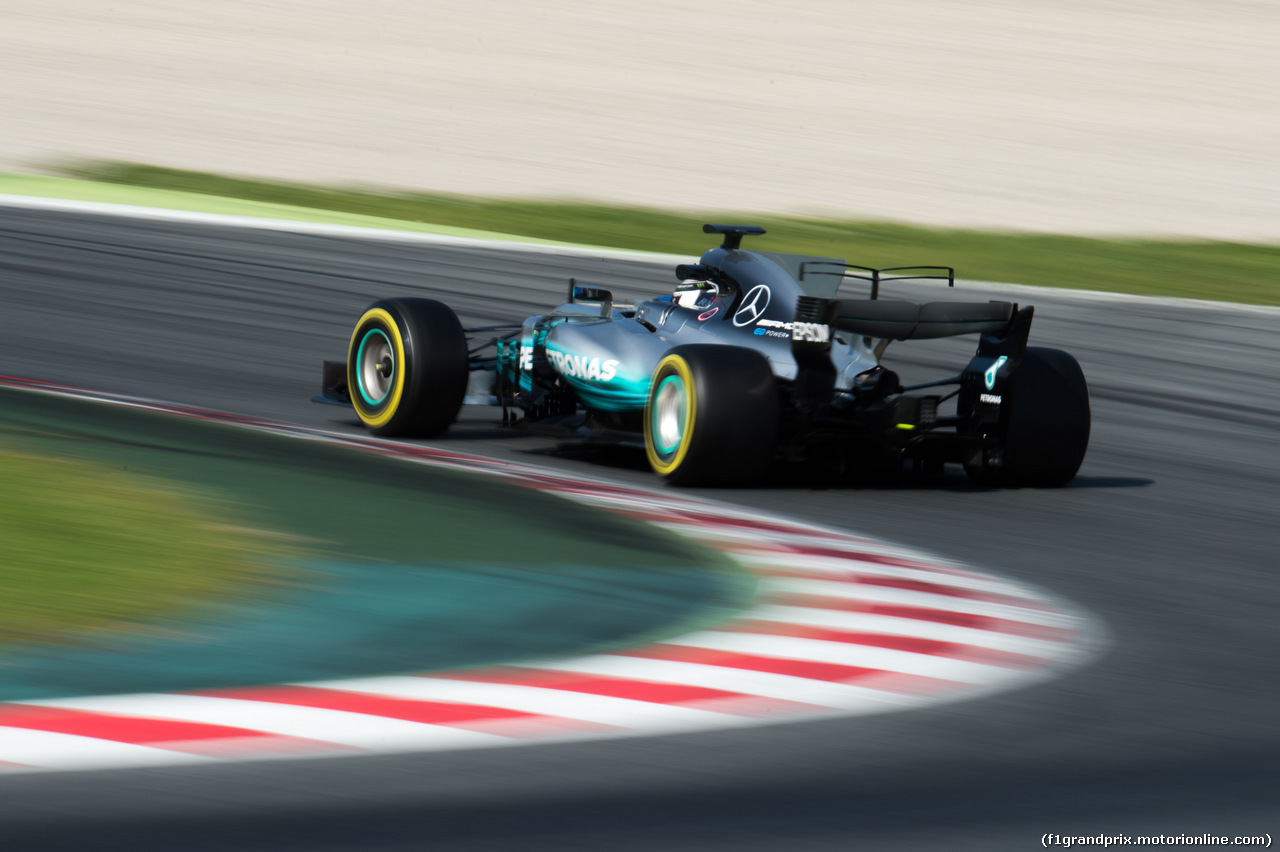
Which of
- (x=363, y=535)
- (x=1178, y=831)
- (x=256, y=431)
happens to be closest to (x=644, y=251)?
(x=256, y=431)

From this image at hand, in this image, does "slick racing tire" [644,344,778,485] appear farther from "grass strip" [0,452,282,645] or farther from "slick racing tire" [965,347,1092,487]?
"grass strip" [0,452,282,645]

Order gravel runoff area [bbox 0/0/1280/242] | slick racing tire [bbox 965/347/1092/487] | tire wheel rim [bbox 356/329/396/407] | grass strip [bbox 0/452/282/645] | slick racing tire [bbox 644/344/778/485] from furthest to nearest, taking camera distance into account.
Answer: gravel runoff area [bbox 0/0/1280/242] → tire wheel rim [bbox 356/329/396/407] → slick racing tire [bbox 965/347/1092/487] → slick racing tire [bbox 644/344/778/485] → grass strip [bbox 0/452/282/645]

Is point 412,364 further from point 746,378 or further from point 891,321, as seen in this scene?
point 891,321

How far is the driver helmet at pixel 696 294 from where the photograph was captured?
888cm

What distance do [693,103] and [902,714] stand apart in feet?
90.5

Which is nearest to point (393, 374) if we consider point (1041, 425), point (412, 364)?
point (412, 364)

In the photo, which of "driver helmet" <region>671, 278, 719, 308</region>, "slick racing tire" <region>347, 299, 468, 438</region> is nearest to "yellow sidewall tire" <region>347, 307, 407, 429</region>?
"slick racing tire" <region>347, 299, 468, 438</region>

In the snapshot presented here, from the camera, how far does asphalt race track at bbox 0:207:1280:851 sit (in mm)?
3805

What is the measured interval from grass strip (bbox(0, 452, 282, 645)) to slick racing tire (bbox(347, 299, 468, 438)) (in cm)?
197

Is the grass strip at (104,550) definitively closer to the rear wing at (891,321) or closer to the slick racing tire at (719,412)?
the slick racing tire at (719,412)

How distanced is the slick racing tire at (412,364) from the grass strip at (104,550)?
6.48 ft

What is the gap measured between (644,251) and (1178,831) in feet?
50.5

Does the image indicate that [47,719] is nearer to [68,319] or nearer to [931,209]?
[68,319]

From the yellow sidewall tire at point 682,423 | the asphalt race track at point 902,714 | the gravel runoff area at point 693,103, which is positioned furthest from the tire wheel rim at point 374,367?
the gravel runoff area at point 693,103
